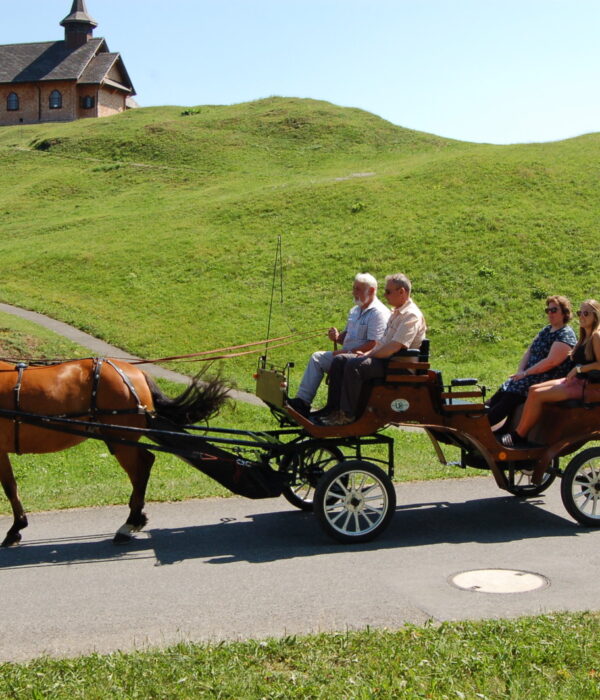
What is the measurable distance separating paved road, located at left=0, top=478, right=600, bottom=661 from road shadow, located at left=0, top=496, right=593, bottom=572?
0.05 feet

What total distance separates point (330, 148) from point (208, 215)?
734 inches

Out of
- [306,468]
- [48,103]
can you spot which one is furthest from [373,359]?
[48,103]

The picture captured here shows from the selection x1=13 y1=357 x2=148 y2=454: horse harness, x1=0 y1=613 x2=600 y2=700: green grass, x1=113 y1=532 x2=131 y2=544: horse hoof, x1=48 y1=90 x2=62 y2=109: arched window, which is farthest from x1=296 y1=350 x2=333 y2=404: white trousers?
x1=48 y1=90 x2=62 y2=109: arched window

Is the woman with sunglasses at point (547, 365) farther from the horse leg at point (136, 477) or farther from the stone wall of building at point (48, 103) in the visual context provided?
the stone wall of building at point (48, 103)

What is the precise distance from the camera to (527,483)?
945 cm

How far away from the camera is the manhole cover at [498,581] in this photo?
6.21 m

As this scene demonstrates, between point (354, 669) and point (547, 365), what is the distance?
4691 mm

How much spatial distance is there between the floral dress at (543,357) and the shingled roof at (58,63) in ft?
236

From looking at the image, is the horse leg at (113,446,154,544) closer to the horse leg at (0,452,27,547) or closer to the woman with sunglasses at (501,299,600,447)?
the horse leg at (0,452,27,547)

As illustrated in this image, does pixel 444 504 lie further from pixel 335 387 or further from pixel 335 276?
pixel 335 276

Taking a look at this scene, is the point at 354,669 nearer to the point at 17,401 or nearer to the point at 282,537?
the point at 282,537

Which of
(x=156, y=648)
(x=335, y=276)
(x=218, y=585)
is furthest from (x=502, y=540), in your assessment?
(x=335, y=276)

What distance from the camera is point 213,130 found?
186 feet

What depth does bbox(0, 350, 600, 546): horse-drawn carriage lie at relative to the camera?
745 cm
